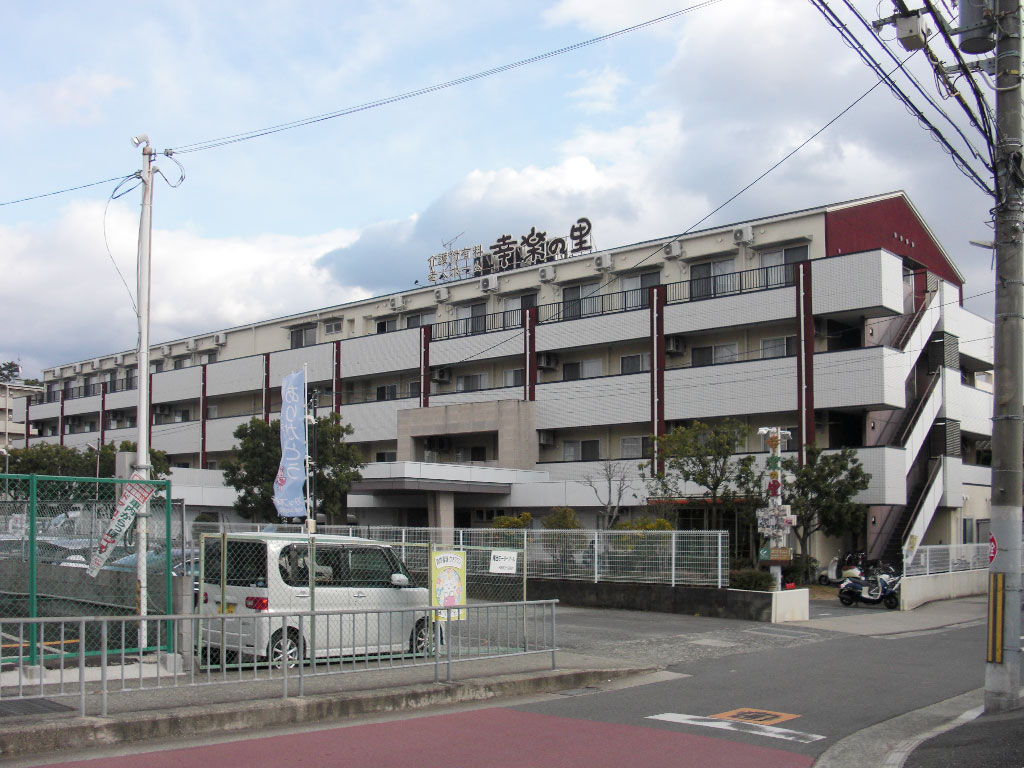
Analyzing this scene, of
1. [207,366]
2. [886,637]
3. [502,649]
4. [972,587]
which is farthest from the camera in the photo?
[207,366]

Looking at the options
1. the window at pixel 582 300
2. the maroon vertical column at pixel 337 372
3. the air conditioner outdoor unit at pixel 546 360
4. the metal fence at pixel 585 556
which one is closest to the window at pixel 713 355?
the window at pixel 582 300

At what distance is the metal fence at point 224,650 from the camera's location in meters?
9.09

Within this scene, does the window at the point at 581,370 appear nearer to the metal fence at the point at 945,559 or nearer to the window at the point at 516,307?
the window at the point at 516,307

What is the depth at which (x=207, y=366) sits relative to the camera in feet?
193

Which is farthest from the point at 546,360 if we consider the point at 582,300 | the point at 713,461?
the point at 713,461

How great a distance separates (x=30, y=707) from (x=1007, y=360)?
426 inches

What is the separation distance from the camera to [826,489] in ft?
99.0

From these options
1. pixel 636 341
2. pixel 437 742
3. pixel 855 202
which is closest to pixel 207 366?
pixel 636 341

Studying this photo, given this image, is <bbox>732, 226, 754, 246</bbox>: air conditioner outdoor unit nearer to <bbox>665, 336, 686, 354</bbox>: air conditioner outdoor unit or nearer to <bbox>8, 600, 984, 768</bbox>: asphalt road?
<bbox>665, 336, 686, 354</bbox>: air conditioner outdoor unit

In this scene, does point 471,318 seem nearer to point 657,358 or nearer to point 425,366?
point 425,366

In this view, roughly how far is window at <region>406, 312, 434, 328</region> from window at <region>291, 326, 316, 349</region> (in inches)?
276

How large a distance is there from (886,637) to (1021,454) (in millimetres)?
9409

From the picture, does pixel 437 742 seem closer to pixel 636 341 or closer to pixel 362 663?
pixel 362 663

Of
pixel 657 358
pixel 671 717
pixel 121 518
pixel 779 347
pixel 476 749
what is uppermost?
pixel 779 347
